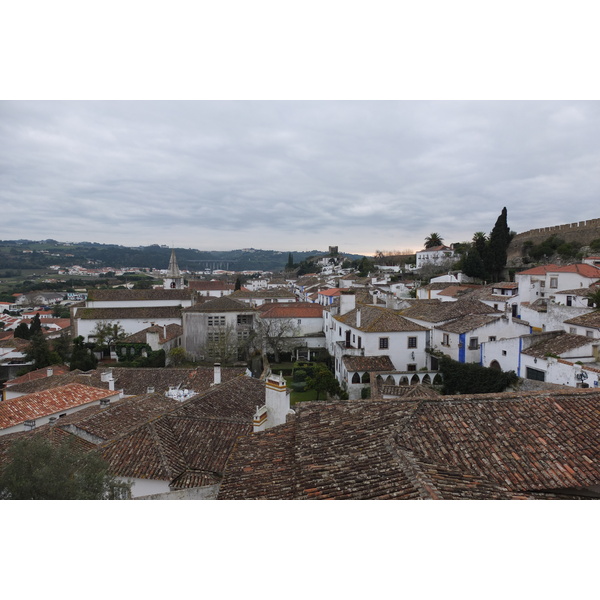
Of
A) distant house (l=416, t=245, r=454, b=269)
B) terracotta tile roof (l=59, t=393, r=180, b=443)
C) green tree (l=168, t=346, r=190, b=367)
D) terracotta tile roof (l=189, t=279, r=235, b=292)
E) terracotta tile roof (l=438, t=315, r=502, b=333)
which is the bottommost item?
green tree (l=168, t=346, r=190, b=367)

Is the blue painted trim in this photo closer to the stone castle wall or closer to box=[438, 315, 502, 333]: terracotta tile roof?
box=[438, 315, 502, 333]: terracotta tile roof

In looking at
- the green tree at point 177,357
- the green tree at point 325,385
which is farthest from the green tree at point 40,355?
the green tree at point 325,385

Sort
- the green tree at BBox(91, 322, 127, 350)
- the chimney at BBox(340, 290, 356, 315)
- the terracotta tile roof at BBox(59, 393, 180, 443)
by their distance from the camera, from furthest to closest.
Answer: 1. the green tree at BBox(91, 322, 127, 350)
2. the chimney at BBox(340, 290, 356, 315)
3. the terracotta tile roof at BBox(59, 393, 180, 443)

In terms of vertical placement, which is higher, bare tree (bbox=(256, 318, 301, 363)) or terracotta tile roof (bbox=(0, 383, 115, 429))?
terracotta tile roof (bbox=(0, 383, 115, 429))

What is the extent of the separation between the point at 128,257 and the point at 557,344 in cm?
14788

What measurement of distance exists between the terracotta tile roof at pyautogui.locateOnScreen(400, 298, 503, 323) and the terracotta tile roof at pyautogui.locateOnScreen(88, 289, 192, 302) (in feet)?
74.0

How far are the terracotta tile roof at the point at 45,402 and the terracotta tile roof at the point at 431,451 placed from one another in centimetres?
871

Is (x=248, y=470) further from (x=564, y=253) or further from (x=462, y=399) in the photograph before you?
(x=564, y=253)

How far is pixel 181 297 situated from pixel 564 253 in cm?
3484

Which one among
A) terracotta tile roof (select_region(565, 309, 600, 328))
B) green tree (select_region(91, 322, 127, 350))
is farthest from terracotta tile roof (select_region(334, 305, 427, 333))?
green tree (select_region(91, 322, 127, 350))

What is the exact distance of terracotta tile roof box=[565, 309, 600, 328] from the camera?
1433 centimetres

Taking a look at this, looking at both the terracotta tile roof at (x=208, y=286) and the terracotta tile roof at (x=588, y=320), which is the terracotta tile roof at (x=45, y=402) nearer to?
the terracotta tile roof at (x=588, y=320)

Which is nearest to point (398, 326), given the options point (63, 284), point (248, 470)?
point (248, 470)

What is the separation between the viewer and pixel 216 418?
412 inches
